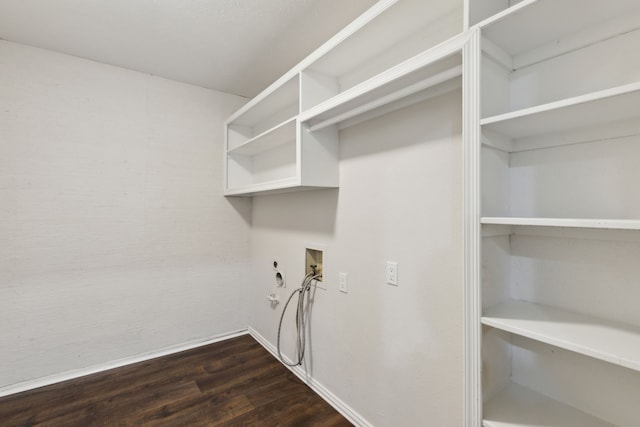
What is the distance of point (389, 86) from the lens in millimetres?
1367

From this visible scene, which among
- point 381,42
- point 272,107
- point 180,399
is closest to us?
point 381,42

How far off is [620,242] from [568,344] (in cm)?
40

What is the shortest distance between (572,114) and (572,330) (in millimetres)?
656

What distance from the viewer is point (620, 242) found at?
3.03 ft

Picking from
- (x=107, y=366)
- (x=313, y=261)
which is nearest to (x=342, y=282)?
(x=313, y=261)

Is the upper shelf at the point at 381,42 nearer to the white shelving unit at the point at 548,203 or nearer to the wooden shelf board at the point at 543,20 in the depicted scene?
the white shelving unit at the point at 548,203

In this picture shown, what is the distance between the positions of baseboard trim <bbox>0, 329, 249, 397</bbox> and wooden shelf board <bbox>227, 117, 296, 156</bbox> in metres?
1.92

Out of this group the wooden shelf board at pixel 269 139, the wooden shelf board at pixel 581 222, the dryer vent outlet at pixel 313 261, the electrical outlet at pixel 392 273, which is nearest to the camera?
the wooden shelf board at pixel 581 222

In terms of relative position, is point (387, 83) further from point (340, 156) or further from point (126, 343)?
point (126, 343)

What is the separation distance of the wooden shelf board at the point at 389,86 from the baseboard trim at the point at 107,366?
94.4 inches

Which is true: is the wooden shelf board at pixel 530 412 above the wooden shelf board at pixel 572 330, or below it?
below

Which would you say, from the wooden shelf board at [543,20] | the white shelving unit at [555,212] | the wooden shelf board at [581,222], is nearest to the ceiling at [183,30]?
the wooden shelf board at [543,20]

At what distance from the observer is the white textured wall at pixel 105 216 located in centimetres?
215

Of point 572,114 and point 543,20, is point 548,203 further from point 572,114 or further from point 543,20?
point 543,20
